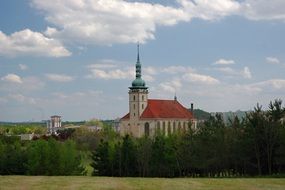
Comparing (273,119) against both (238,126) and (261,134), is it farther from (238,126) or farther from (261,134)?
(238,126)

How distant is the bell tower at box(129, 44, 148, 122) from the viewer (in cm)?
16775

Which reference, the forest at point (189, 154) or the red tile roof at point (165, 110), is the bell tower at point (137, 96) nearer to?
the red tile roof at point (165, 110)

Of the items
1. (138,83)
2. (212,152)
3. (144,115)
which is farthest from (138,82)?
(212,152)

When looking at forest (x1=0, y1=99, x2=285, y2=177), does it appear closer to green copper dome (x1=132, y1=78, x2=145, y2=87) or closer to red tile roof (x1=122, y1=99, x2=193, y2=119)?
red tile roof (x1=122, y1=99, x2=193, y2=119)

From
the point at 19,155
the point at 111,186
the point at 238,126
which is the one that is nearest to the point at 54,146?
the point at 19,155

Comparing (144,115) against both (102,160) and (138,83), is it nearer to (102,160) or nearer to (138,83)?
(138,83)

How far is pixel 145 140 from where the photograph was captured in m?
80.4

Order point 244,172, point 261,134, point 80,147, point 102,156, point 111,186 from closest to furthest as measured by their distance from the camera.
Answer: point 111,186 < point 261,134 < point 244,172 < point 102,156 < point 80,147

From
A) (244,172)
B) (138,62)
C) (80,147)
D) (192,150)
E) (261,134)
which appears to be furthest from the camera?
(138,62)

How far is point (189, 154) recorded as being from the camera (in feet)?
235

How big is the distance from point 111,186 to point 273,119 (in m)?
30.7

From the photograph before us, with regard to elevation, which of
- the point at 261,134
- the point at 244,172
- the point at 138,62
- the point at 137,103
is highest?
the point at 138,62

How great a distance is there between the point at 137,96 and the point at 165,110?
11.0 metres

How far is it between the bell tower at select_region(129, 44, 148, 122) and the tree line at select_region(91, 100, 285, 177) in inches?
3294
